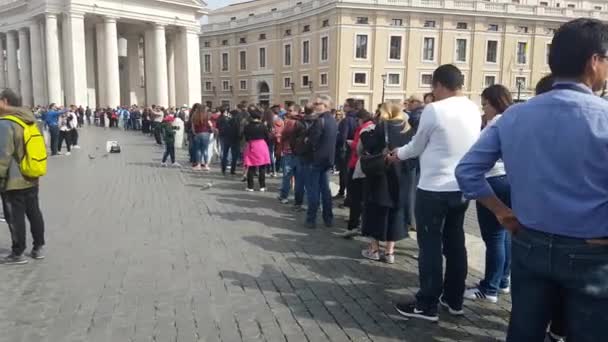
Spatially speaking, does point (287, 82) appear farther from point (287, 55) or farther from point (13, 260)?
point (13, 260)

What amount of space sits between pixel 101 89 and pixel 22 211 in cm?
4311

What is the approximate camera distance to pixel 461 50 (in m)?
57.9

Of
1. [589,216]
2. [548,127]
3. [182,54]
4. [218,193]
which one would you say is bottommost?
[218,193]

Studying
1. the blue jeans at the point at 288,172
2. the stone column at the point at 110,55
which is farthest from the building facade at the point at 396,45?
the blue jeans at the point at 288,172

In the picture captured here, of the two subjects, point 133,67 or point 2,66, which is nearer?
point 133,67

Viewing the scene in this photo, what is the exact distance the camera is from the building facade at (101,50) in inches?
1661

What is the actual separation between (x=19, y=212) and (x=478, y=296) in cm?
503

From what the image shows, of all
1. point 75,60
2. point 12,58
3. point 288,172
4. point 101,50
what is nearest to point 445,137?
point 288,172

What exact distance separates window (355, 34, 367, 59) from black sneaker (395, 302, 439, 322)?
53868 millimetres

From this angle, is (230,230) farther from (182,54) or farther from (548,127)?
(182,54)

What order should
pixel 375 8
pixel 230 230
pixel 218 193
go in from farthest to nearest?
pixel 375 8
pixel 218 193
pixel 230 230

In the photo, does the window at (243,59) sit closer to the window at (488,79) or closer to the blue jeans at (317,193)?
the window at (488,79)

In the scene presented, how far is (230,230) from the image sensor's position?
6.88m

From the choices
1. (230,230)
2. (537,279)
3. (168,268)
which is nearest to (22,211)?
(168,268)
